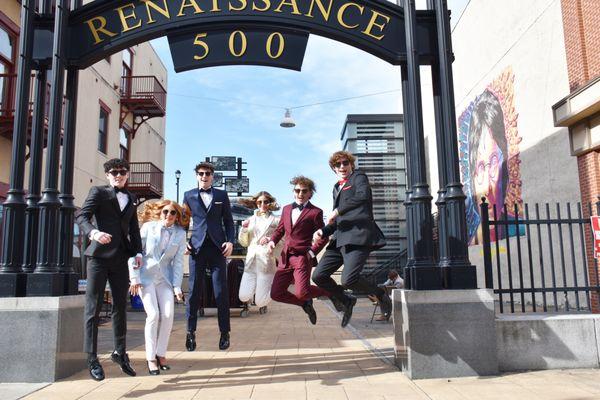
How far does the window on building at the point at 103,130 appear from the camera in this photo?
64.4 ft

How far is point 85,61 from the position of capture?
6.48 meters

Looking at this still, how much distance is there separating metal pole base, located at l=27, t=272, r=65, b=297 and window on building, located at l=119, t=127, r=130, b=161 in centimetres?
1663

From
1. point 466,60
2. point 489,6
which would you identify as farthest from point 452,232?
point 466,60

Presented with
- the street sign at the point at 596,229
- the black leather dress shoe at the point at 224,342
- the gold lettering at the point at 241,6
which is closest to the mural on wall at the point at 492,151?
the street sign at the point at 596,229

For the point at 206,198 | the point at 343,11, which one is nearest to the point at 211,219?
the point at 206,198

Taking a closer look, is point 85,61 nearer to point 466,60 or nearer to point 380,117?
point 466,60

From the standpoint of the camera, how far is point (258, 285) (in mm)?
6629

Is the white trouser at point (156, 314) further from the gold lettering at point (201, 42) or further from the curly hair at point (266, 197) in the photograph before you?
the gold lettering at point (201, 42)

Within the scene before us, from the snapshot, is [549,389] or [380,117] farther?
[380,117]

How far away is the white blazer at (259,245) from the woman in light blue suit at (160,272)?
3.18ft

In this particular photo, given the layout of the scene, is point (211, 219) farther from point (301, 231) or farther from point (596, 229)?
point (596, 229)

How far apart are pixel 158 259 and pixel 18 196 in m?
1.81

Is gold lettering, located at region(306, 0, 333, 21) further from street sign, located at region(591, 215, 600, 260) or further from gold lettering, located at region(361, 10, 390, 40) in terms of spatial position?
street sign, located at region(591, 215, 600, 260)

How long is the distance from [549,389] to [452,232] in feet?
5.97
